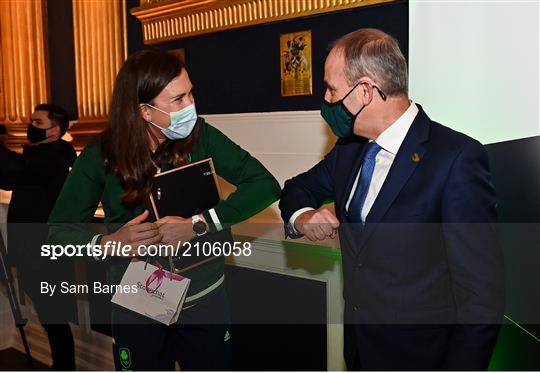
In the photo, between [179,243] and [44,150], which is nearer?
[179,243]

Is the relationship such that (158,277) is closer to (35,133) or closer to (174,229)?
(174,229)

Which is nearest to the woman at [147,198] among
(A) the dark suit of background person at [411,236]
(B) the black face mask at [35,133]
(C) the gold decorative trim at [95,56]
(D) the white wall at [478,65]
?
(A) the dark suit of background person at [411,236]

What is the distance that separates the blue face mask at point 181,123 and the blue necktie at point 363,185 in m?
0.70

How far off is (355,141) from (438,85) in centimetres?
54

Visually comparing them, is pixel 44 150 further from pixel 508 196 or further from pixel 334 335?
pixel 508 196

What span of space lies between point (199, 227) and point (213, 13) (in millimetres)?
1793

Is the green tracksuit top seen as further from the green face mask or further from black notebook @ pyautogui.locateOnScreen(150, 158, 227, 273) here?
the green face mask

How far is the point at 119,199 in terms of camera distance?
201 centimetres

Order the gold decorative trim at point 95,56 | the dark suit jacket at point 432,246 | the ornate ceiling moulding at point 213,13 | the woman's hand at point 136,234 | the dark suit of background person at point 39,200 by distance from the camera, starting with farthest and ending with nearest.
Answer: the gold decorative trim at point 95,56, the dark suit of background person at point 39,200, the ornate ceiling moulding at point 213,13, the woman's hand at point 136,234, the dark suit jacket at point 432,246

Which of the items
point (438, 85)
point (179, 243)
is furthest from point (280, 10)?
point (179, 243)

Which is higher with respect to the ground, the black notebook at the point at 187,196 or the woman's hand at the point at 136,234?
the black notebook at the point at 187,196

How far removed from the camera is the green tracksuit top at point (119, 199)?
200 centimetres

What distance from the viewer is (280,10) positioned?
118 inches
